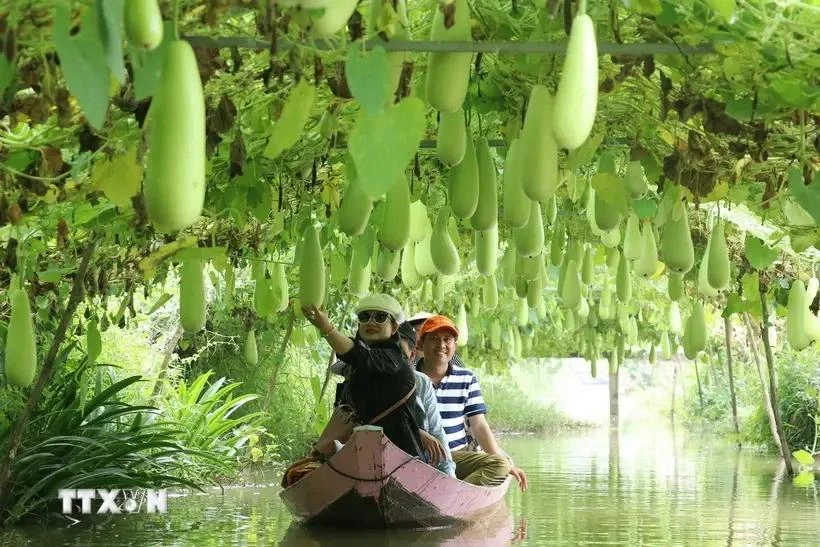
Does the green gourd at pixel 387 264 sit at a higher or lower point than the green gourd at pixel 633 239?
lower

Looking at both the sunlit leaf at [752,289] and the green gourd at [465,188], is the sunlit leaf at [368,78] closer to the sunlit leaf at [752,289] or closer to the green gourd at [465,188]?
the green gourd at [465,188]

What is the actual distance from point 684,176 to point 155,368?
777 centimetres

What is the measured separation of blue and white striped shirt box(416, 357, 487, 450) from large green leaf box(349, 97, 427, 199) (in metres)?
5.79

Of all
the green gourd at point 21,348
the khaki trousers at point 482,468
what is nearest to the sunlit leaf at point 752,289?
the khaki trousers at point 482,468

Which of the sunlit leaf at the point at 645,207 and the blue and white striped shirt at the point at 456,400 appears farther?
the blue and white striped shirt at the point at 456,400

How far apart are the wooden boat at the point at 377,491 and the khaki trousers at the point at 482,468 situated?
0.73ft

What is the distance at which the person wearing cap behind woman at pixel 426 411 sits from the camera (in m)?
7.08

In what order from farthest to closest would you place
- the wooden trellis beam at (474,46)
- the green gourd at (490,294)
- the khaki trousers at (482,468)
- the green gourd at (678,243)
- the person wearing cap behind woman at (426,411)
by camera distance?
the khaki trousers at (482,468) → the green gourd at (490,294) → the person wearing cap behind woman at (426,411) → the green gourd at (678,243) → the wooden trellis beam at (474,46)

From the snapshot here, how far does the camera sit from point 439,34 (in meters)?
2.67

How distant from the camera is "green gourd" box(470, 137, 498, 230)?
3.38 m

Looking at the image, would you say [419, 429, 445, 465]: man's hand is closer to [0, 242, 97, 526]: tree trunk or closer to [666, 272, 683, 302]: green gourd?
[666, 272, 683, 302]: green gourd

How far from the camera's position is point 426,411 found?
720 cm

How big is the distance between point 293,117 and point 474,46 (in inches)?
16.5

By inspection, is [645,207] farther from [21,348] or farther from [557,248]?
[21,348]
